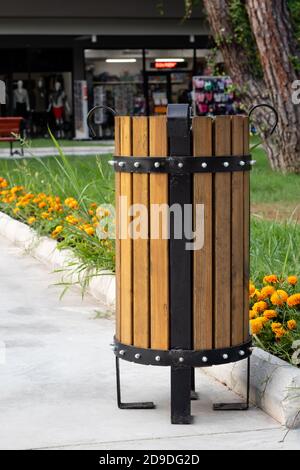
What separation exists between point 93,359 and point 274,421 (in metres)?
1.41

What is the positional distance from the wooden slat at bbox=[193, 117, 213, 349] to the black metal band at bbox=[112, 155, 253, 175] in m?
0.03

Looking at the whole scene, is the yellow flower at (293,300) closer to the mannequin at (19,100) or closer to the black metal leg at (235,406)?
the black metal leg at (235,406)

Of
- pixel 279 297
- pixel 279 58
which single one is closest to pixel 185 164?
pixel 279 297

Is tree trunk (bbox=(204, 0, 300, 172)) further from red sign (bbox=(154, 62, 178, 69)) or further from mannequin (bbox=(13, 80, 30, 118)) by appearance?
red sign (bbox=(154, 62, 178, 69))

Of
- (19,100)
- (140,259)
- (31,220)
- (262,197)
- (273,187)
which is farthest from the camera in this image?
(19,100)

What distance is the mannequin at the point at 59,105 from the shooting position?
3378 centimetres

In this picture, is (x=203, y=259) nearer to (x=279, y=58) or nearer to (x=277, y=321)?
(x=277, y=321)

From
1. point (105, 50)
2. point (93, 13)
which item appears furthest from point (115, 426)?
point (105, 50)

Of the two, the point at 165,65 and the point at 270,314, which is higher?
the point at 165,65

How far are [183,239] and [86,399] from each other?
983 mm

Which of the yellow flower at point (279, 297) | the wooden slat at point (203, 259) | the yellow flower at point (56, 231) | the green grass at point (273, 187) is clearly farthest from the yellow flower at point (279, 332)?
the green grass at point (273, 187)

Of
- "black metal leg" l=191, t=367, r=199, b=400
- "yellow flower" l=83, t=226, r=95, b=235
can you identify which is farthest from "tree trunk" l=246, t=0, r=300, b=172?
"black metal leg" l=191, t=367, r=199, b=400

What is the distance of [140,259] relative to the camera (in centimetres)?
443
